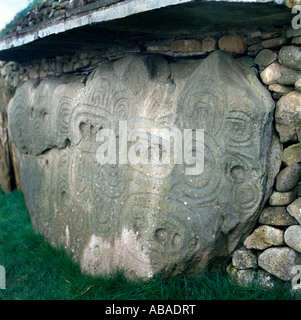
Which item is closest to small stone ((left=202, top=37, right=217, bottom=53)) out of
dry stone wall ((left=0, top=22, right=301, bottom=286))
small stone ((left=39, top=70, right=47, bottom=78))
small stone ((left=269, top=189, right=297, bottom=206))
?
dry stone wall ((left=0, top=22, right=301, bottom=286))

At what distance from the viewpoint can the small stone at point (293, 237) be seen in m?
2.68

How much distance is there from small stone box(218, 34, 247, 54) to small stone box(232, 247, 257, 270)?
4.61ft

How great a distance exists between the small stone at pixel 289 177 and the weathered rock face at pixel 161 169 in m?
0.11

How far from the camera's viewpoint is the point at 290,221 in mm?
2750

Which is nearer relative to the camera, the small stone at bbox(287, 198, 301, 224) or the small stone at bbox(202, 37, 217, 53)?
the small stone at bbox(287, 198, 301, 224)

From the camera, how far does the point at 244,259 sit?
291 centimetres

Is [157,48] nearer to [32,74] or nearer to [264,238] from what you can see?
[264,238]

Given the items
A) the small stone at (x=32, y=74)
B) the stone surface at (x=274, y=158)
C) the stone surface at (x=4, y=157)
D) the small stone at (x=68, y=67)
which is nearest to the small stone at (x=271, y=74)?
the stone surface at (x=274, y=158)

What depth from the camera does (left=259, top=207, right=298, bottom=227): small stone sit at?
9.04 ft

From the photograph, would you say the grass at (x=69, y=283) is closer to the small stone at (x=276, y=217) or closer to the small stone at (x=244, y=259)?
the small stone at (x=244, y=259)

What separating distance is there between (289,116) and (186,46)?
3.03 ft

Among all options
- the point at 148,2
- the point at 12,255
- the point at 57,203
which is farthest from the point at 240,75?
the point at 12,255

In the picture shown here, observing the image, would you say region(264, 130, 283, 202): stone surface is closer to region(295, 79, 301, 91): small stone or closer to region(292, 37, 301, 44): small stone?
region(295, 79, 301, 91): small stone

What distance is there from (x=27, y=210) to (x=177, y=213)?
2.65 meters
